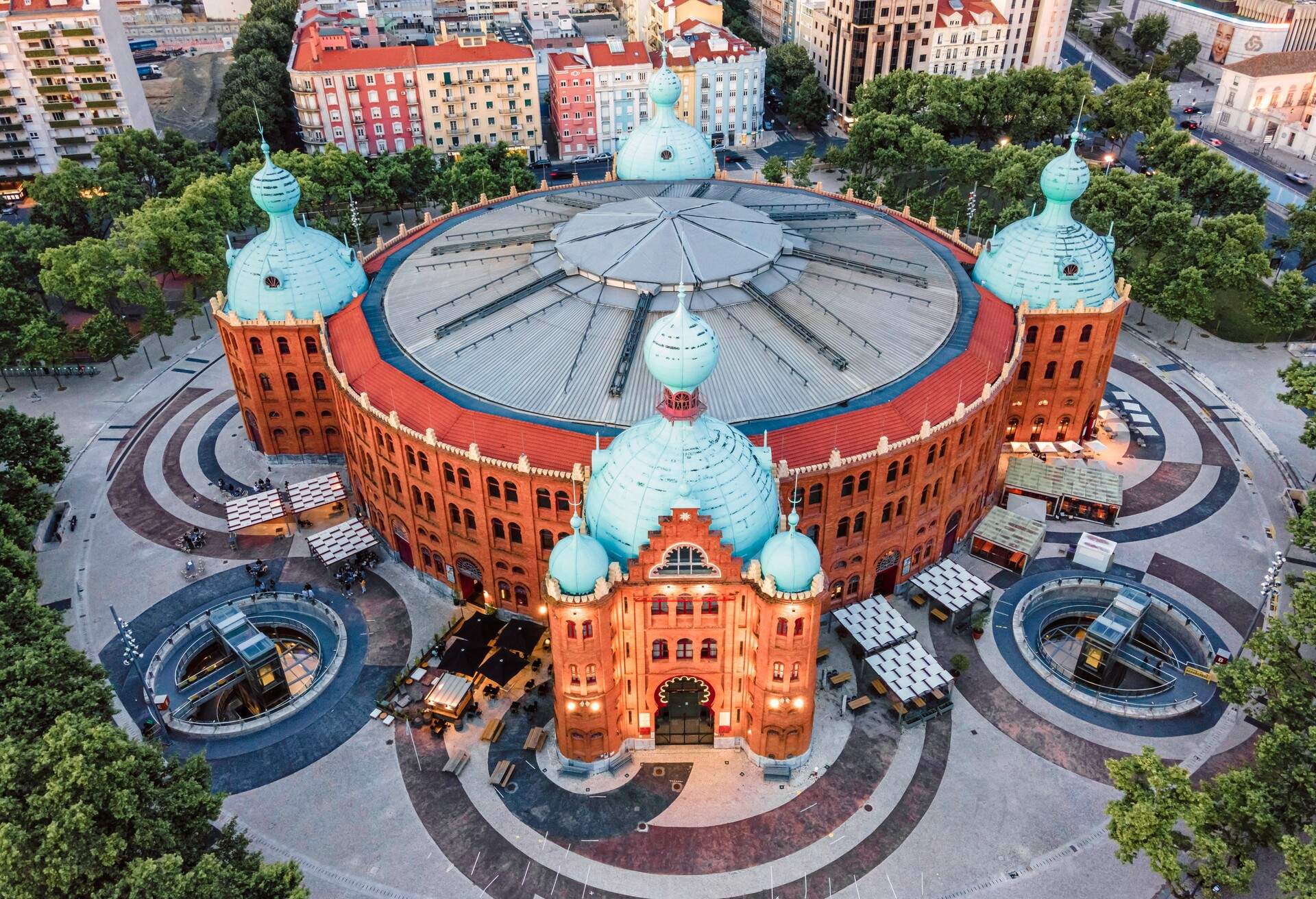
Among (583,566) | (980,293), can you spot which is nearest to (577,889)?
(583,566)

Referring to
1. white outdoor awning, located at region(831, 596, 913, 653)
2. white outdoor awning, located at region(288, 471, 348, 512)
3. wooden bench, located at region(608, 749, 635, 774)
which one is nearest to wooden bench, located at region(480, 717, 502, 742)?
wooden bench, located at region(608, 749, 635, 774)

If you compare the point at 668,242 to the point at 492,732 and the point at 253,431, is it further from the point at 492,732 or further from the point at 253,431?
the point at 253,431

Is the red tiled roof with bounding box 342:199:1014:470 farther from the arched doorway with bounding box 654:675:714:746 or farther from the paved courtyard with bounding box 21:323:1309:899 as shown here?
the arched doorway with bounding box 654:675:714:746

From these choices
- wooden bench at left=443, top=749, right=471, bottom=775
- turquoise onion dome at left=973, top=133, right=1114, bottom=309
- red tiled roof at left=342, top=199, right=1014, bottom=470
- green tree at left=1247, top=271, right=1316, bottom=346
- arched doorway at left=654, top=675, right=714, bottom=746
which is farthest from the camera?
green tree at left=1247, top=271, right=1316, bottom=346

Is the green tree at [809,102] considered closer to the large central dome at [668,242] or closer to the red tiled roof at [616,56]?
the red tiled roof at [616,56]

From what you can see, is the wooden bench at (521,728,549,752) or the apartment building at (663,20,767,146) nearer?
the wooden bench at (521,728,549,752)

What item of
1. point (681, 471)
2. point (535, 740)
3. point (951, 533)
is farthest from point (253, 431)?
point (951, 533)

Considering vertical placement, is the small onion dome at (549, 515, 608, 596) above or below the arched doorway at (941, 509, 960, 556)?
above

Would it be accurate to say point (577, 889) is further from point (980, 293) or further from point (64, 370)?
point (64, 370)
